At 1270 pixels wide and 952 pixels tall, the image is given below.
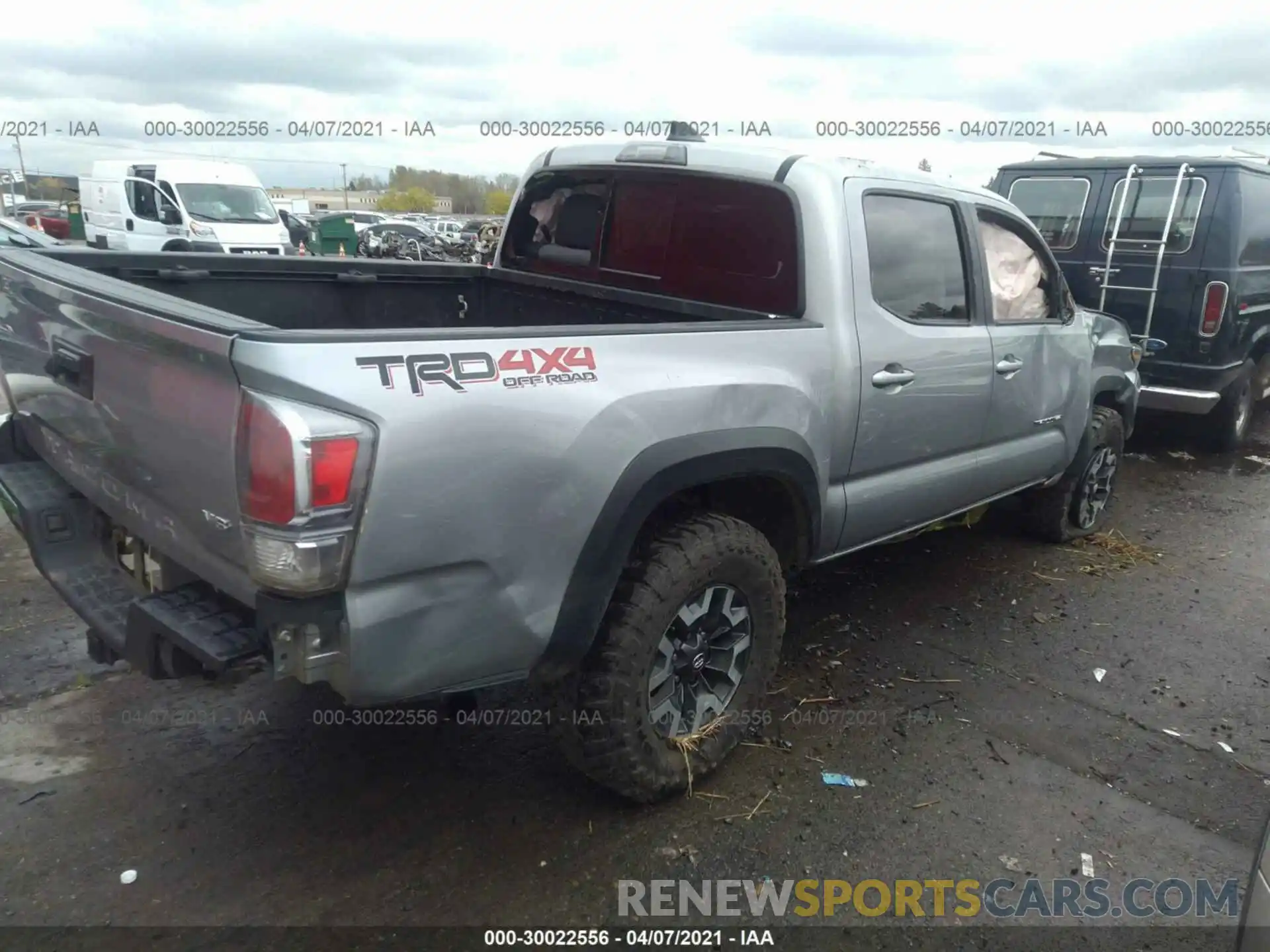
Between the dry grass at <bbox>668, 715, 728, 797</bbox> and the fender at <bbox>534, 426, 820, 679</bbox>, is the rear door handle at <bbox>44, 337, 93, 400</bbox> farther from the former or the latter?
the dry grass at <bbox>668, 715, 728, 797</bbox>

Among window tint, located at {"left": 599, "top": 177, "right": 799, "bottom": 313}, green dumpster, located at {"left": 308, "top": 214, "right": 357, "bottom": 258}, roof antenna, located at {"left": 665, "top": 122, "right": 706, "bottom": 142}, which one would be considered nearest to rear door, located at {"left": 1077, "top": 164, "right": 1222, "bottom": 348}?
roof antenna, located at {"left": 665, "top": 122, "right": 706, "bottom": 142}

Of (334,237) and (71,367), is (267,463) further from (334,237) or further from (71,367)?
(334,237)

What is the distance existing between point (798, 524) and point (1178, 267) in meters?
5.53

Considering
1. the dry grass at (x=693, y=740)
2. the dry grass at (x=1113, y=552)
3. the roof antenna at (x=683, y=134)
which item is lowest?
the dry grass at (x=1113, y=552)

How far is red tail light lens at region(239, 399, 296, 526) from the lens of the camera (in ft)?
6.54

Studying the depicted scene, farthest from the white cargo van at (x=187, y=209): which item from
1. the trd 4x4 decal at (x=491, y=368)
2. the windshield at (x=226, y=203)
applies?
the trd 4x4 decal at (x=491, y=368)

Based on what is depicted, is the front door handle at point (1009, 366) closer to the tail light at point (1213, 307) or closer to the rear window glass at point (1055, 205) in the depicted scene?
the tail light at point (1213, 307)

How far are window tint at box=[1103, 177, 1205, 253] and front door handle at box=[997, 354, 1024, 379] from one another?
4027 mm

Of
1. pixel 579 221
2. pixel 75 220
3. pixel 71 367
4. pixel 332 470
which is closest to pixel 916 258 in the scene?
pixel 579 221

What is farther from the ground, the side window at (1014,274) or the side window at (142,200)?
the side window at (1014,274)

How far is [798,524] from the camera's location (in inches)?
130

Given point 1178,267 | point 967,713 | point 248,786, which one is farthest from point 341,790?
point 1178,267

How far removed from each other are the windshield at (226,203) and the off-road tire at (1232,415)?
58.0 ft

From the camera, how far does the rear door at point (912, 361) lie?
11.1ft
